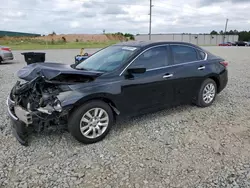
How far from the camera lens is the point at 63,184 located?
9.08 ft

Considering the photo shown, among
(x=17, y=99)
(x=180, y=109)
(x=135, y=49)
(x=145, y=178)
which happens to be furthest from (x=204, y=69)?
(x=17, y=99)

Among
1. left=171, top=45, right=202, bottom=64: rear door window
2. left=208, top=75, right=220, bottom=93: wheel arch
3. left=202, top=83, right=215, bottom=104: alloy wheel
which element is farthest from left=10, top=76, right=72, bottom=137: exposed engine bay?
left=208, top=75, right=220, bottom=93: wheel arch

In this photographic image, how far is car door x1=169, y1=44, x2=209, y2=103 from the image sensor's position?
4721mm

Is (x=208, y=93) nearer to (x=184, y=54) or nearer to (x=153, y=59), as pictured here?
(x=184, y=54)

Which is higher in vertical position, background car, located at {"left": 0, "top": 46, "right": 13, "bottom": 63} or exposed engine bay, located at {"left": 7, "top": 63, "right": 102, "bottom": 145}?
background car, located at {"left": 0, "top": 46, "right": 13, "bottom": 63}

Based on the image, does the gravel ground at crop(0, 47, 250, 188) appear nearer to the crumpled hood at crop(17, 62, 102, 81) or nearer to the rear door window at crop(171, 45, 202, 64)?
the crumpled hood at crop(17, 62, 102, 81)

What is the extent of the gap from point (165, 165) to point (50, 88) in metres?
2.00

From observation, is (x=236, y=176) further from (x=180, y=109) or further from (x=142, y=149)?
(x=180, y=109)

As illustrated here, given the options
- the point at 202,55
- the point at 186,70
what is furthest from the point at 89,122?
the point at 202,55

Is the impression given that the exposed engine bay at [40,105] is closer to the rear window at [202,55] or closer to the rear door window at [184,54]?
the rear door window at [184,54]

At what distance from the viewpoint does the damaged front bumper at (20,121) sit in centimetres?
327

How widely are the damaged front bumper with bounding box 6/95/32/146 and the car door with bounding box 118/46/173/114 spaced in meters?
1.53

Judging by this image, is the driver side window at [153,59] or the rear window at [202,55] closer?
the driver side window at [153,59]

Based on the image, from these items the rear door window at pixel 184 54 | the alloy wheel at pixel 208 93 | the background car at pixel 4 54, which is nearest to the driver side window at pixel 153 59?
the rear door window at pixel 184 54
